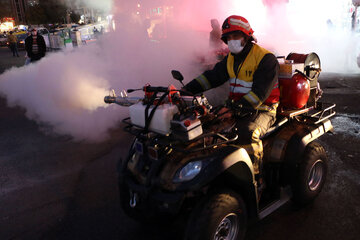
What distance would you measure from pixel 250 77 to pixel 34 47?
346 inches

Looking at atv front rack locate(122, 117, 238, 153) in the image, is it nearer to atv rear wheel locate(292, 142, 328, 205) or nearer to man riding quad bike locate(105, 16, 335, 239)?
man riding quad bike locate(105, 16, 335, 239)

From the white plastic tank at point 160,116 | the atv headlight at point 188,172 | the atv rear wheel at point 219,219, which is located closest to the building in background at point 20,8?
the white plastic tank at point 160,116

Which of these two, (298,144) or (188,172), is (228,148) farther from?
(298,144)

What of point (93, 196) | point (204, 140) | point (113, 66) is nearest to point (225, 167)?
point (204, 140)

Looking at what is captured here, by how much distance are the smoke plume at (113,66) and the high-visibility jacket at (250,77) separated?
3243mm

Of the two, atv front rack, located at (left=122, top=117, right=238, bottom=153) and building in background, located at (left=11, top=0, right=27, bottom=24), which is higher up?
building in background, located at (left=11, top=0, right=27, bottom=24)

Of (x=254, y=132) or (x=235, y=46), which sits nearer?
(x=254, y=132)

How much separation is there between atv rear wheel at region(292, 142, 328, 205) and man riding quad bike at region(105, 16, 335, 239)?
11mm

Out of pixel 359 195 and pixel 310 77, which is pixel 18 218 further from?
pixel 359 195

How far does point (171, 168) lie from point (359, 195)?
2.55 m

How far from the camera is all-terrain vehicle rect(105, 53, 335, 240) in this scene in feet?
7.47

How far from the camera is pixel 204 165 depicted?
7.52ft

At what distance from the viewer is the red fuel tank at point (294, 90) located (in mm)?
3125

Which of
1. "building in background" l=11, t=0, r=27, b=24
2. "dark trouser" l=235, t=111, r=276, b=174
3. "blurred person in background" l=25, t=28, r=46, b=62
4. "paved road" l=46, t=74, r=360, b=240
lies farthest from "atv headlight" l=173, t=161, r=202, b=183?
"building in background" l=11, t=0, r=27, b=24
